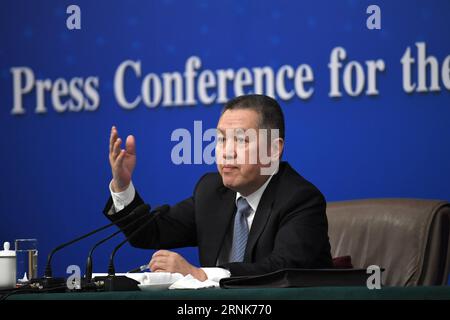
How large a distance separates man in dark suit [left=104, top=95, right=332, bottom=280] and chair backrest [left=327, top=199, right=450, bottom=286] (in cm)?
31

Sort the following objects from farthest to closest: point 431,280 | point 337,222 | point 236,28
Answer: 1. point 236,28
2. point 337,222
3. point 431,280

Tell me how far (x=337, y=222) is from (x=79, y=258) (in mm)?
2147

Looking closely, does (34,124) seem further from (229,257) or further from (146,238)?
(229,257)

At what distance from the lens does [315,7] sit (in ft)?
15.7

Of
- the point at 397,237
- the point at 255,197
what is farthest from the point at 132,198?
the point at 397,237

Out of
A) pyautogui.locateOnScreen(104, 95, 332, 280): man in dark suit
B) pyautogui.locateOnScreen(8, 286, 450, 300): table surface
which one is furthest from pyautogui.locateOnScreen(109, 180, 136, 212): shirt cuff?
pyautogui.locateOnScreen(8, 286, 450, 300): table surface

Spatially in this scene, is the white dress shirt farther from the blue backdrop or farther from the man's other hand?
the blue backdrop

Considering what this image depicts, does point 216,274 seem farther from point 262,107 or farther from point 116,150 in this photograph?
point 262,107

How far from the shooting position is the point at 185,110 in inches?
196

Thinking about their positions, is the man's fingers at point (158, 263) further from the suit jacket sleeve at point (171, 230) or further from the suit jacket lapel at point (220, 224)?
the suit jacket sleeve at point (171, 230)

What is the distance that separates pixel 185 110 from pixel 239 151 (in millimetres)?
1803

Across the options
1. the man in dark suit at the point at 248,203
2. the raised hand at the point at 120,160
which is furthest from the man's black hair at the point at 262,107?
the raised hand at the point at 120,160

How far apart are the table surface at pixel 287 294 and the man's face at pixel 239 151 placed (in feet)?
3.44
